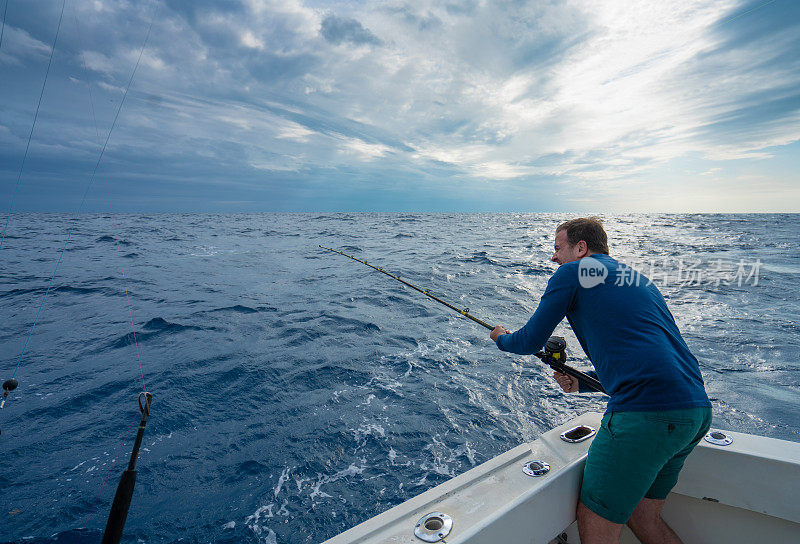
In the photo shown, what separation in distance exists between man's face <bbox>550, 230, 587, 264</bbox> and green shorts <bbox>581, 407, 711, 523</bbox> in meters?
0.88

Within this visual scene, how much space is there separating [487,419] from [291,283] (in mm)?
7831

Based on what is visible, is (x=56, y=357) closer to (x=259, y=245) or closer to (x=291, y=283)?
(x=291, y=283)

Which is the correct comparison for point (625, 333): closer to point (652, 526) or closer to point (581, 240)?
point (581, 240)

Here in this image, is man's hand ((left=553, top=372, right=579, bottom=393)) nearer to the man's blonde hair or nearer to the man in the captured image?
the man

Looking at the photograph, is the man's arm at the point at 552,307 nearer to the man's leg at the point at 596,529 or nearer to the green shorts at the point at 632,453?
the green shorts at the point at 632,453

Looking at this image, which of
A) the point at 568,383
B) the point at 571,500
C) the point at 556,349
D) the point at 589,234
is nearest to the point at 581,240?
the point at 589,234

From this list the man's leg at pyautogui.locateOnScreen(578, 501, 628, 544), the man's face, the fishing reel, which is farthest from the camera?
the fishing reel

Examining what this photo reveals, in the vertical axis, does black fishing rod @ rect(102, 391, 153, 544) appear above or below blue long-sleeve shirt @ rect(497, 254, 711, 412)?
below

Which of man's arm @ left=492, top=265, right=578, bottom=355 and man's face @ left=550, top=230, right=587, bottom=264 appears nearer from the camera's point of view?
man's arm @ left=492, top=265, right=578, bottom=355

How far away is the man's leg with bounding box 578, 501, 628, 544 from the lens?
1747 mm

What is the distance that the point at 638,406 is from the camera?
64.7 inches

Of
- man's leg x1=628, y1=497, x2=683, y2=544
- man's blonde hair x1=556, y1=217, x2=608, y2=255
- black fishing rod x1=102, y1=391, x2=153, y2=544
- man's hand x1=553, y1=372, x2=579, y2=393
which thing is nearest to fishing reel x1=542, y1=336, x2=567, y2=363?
man's hand x1=553, y1=372, x2=579, y2=393

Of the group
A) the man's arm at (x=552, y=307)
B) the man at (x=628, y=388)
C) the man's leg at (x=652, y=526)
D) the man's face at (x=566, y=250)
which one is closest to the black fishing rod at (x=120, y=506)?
the man's arm at (x=552, y=307)

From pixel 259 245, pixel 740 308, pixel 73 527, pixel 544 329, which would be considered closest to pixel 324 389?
pixel 73 527
